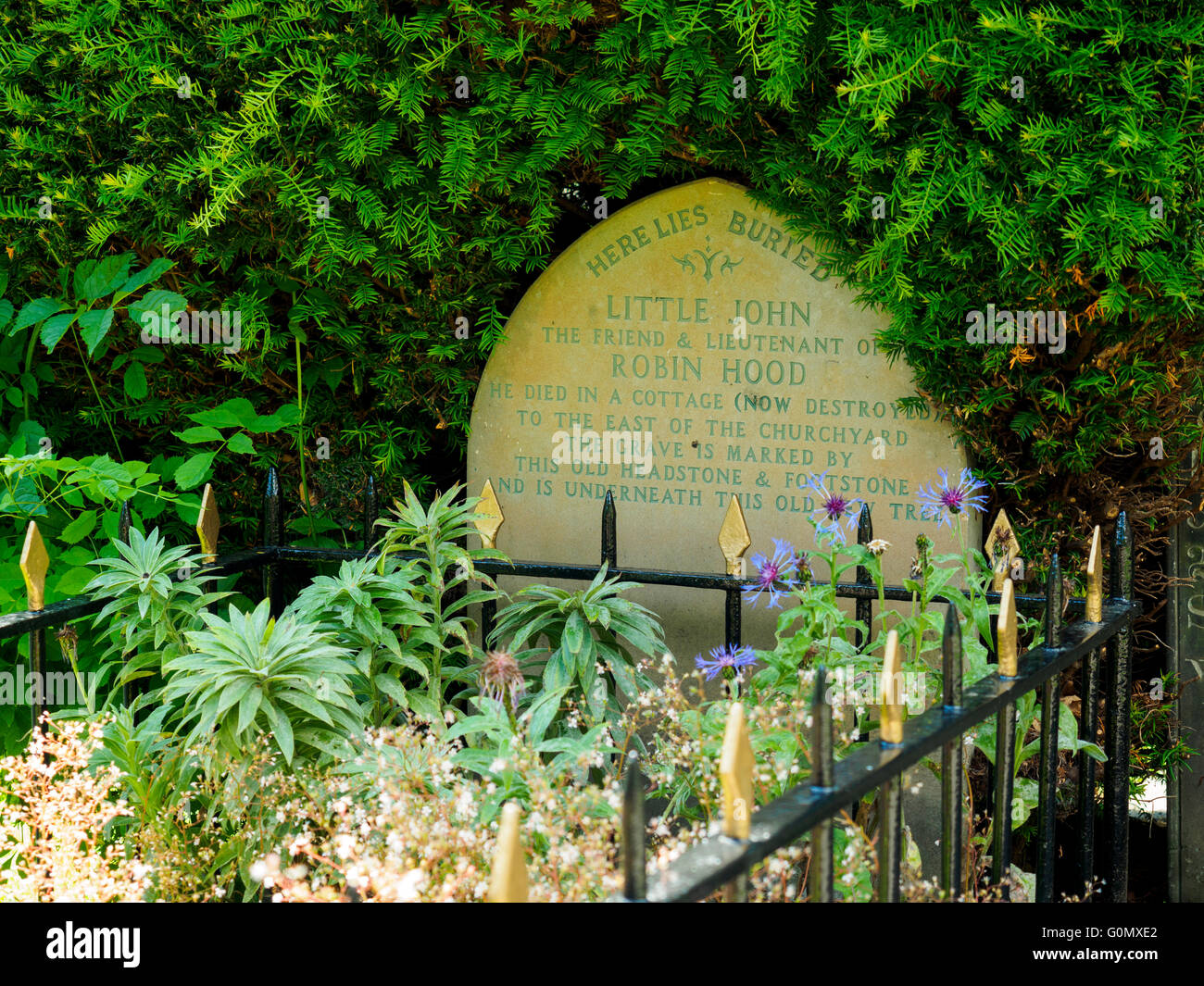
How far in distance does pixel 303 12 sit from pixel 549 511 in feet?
5.59

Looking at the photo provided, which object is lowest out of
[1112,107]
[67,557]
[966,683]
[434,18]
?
[966,683]

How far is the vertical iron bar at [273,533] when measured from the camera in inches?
147

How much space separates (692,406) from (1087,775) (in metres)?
1.63

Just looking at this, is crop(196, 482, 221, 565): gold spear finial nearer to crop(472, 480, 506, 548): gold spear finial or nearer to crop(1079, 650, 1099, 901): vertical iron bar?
crop(472, 480, 506, 548): gold spear finial

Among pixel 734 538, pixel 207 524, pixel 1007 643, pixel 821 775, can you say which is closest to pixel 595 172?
pixel 734 538

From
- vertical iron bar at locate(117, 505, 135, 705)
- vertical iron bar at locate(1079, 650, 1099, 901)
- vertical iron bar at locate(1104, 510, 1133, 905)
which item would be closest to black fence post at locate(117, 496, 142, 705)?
vertical iron bar at locate(117, 505, 135, 705)

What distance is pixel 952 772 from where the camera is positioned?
216 centimetres

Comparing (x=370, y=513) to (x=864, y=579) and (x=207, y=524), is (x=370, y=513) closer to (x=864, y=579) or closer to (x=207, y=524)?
(x=207, y=524)

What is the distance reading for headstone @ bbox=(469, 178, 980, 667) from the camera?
12.0 feet

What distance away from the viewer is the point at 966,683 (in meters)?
2.66

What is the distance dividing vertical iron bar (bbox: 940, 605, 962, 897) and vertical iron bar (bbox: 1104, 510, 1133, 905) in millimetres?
995

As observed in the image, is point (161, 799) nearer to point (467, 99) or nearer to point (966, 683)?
point (966, 683)

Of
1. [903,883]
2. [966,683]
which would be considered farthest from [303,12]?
[903,883]

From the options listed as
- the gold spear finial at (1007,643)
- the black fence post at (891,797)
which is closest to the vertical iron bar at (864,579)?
the gold spear finial at (1007,643)
